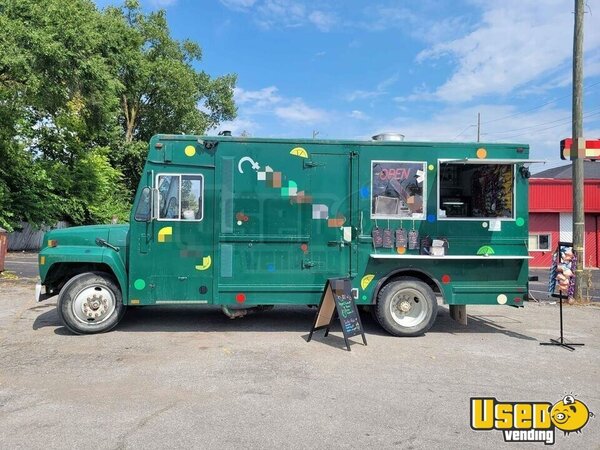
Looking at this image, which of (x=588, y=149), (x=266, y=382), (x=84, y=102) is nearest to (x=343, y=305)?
(x=266, y=382)

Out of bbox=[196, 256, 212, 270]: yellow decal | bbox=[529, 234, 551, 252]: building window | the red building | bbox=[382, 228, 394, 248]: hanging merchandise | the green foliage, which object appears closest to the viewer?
bbox=[196, 256, 212, 270]: yellow decal

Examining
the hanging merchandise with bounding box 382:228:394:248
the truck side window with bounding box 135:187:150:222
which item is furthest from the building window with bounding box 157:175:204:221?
the hanging merchandise with bounding box 382:228:394:248

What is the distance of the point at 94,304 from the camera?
22.4 feet

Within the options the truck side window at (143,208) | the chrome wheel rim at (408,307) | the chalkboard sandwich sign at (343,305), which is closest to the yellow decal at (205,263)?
the truck side window at (143,208)

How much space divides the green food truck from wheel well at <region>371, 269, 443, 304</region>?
26 millimetres

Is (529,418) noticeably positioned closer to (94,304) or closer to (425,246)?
(425,246)

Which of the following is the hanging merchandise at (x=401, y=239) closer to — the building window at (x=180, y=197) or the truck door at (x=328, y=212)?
the truck door at (x=328, y=212)

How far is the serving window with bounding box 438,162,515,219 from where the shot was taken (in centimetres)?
708

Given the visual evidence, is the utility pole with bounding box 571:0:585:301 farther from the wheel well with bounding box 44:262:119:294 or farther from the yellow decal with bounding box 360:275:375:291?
the wheel well with bounding box 44:262:119:294

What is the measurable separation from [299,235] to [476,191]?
2.85 metres

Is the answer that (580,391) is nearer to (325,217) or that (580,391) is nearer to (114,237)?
(325,217)

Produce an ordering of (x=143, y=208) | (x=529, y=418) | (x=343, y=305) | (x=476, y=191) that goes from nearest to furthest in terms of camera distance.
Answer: (x=529, y=418) < (x=343, y=305) < (x=143, y=208) < (x=476, y=191)

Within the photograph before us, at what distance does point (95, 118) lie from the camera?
51.5 feet

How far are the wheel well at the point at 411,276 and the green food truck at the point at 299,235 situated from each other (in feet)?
0.09
